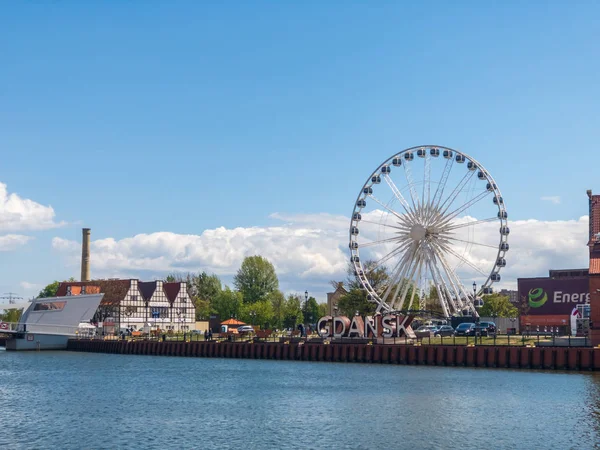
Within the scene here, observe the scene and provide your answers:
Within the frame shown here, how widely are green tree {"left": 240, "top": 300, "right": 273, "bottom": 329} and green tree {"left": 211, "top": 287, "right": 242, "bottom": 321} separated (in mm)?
2279

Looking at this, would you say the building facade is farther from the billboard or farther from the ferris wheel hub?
the billboard

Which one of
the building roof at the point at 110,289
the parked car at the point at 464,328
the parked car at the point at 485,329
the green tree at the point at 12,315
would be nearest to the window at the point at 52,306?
the building roof at the point at 110,289

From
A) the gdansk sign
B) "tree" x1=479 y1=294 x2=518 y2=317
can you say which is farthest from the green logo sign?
the gdansk sign

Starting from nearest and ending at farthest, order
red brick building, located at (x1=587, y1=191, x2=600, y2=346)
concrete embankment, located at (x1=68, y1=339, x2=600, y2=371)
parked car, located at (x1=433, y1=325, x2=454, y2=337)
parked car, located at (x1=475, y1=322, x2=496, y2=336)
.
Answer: concrete embankment, located at (x1=68, y1=339, x2=600, y2=371), red brick building, located at (x1=587, y1=191, x2=600, y2=346), parked car, located at (x1=475, y1=322, x2=496, y2=336), parked car, located at (x1=433, y1=325, x2=454, y2=337)

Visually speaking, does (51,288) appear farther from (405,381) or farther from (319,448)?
(319,448)

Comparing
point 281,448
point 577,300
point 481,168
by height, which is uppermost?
point 481,168

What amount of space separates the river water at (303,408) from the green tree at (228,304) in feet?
280

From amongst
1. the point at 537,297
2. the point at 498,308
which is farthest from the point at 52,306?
the point at 498,308

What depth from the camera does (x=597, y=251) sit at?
7712 cm

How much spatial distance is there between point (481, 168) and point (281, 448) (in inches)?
2185

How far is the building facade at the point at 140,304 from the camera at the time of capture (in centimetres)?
14238

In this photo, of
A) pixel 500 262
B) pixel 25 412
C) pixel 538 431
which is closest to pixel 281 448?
pixel 538 431

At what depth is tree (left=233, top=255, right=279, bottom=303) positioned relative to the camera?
178 metres

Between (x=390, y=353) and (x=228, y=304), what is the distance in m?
89.8
